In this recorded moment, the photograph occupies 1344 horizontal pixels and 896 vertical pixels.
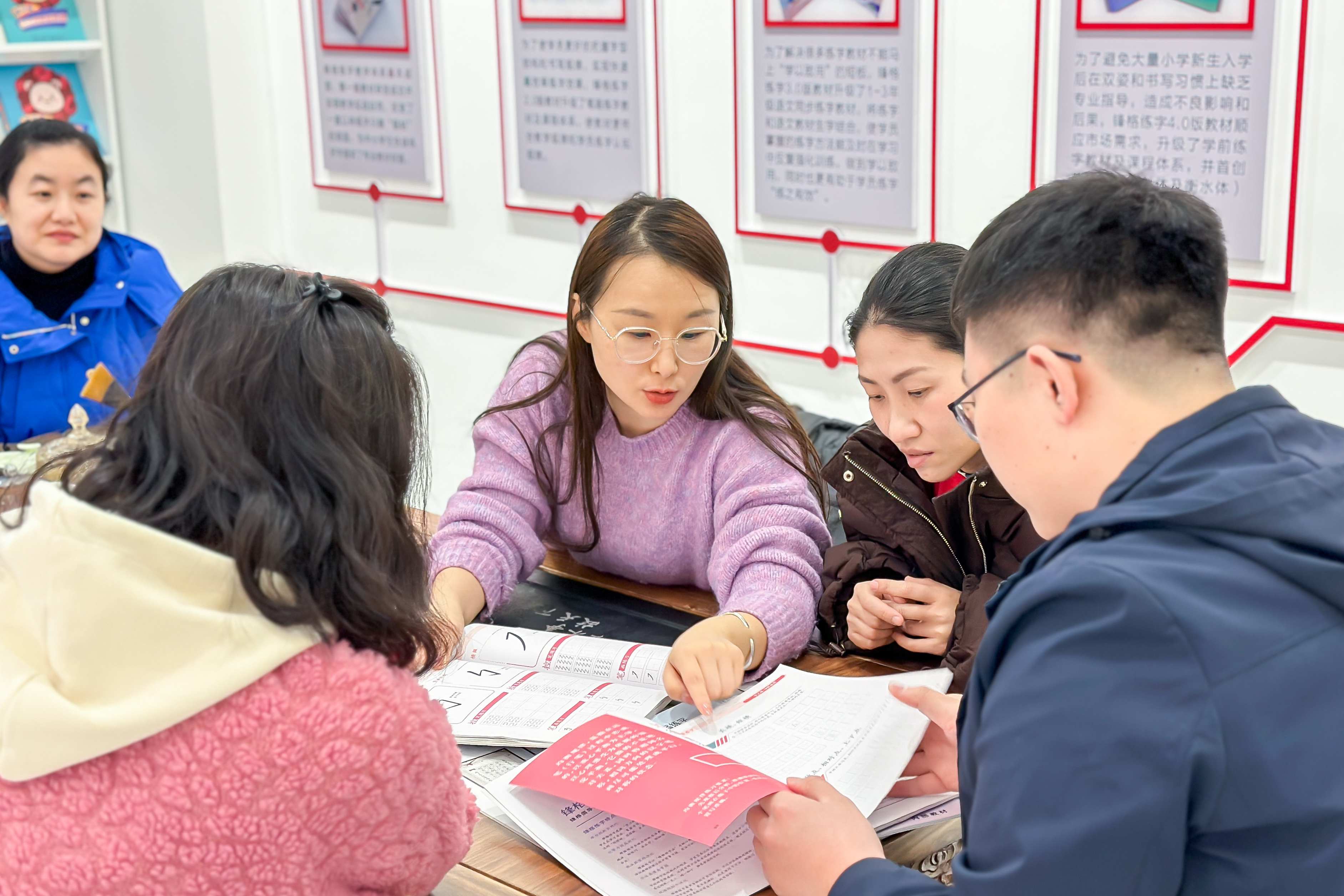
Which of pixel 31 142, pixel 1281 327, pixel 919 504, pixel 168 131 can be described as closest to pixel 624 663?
pixel 919 504

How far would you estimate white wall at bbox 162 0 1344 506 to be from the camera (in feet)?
7.61

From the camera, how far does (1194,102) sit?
2.33 meters

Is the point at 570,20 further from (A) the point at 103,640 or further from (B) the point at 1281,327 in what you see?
(A) the point at 103,640

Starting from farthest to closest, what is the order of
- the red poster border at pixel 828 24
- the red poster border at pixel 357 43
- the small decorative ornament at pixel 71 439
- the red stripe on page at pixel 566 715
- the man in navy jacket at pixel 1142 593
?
the red poster border at pixel 357 43 → the red poster border at pixel 828 24 → the small decorative ornament at pixel 71 439 → the red stripe on page at pixel 566 715 → the man in navy jacket at pixel 1142 593

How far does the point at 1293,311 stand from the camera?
2.31 m

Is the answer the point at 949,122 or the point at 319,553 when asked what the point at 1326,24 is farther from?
the point at 319,553

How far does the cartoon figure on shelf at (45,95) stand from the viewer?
152 inches

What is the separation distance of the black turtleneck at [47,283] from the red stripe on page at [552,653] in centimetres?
185

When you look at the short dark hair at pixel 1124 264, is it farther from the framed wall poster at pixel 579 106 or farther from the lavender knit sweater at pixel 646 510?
the framed wall poster at pixel 579 106

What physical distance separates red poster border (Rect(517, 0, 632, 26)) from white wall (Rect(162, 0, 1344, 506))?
122 mm

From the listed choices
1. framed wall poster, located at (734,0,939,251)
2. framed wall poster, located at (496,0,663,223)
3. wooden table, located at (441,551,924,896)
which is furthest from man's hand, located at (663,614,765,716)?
framed wall poster, located at (496,0,663,223)

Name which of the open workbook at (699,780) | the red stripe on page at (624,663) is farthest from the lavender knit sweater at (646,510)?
the open workbook at (699,780)

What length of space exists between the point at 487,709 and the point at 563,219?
2271 mm

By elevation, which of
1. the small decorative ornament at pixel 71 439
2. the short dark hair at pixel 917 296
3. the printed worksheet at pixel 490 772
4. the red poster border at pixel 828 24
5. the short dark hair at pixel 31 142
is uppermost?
the red poster border at pixel 828 24
